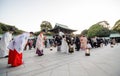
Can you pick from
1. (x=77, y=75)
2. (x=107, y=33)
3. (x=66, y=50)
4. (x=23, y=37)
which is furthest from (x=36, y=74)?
(x=107, y=33)

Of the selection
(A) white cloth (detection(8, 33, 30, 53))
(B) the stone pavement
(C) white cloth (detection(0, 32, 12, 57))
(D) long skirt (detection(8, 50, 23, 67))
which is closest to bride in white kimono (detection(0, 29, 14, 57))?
(C) white cloth (detection(0, 32, 12, 57))

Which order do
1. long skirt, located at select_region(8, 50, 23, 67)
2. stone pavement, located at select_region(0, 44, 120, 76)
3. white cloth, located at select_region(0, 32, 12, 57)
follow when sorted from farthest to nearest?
white cloth, located at select_region(0, 32, 12, 57)
long skirt, located at select_region(8, 50, 23, 67)
stone pavement, located at select_region(0, 44, 120, 76)

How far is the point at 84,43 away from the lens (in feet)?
49.6

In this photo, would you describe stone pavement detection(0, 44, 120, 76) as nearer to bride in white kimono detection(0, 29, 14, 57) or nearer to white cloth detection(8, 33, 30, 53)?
white cloth detection(8, 33, 30, 53)

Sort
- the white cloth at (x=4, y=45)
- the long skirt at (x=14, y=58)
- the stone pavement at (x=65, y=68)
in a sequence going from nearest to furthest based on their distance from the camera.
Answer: the stone pavement at (x=65, y=68)
the long skirt at (x=14, y=58)
the white cloth at (x=4, y=45)

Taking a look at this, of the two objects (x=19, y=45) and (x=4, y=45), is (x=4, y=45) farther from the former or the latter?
(x=19, y=45)

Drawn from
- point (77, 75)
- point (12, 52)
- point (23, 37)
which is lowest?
point (77, 75)

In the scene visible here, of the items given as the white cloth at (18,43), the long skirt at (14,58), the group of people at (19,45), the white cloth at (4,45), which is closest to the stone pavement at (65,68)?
the long skirt at (14,58)

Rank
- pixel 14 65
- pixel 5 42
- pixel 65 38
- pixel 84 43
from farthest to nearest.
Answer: pixel 84 43, pixel 65 38, pixel 5 42, pixel 14 65

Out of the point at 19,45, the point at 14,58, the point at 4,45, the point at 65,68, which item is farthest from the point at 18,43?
the point at 4,45

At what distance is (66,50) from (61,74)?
708cm

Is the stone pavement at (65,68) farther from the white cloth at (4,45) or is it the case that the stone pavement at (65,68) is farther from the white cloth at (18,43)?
the white cloth at (4,45)

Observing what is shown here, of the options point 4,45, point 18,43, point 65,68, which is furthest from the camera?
point 4,45

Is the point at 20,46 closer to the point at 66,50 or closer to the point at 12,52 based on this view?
the point at 12,52
